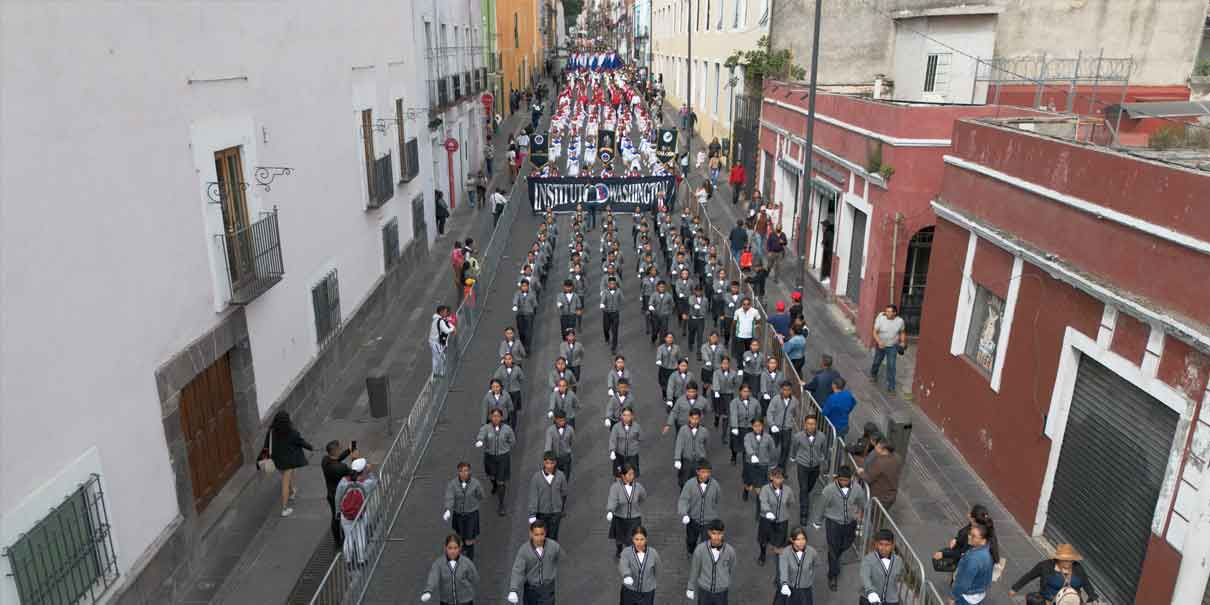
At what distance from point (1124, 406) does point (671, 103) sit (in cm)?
5202

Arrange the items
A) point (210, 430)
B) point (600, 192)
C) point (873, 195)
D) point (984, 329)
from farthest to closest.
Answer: point (600, 192) → point (873, 195) → point (984, 329) → point (210, 430)

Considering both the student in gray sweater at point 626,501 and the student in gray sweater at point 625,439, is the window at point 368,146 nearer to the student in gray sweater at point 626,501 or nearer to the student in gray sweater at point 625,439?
the student in gray sweater at point 625,439

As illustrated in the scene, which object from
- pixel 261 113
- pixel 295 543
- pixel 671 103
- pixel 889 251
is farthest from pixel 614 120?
pixel 295 543

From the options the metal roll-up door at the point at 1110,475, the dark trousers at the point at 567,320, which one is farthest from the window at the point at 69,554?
the metal roll-up door at the point at 1110,475

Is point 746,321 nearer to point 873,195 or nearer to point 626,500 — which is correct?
point 873,195

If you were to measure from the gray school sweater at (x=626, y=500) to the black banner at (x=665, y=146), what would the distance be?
2390 cm

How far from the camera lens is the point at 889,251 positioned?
1544 cm

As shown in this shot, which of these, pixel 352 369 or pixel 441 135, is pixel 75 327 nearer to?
pixel 352 369

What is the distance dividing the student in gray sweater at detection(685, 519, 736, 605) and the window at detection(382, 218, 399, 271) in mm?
12209

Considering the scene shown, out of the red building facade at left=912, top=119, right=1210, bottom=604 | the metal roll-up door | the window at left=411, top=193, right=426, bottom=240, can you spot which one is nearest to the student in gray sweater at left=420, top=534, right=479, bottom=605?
the red building facade at left=912, top=119, right=1210, bottom=604

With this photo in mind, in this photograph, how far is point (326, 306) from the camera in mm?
13945

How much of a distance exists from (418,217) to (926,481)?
48.4 ft

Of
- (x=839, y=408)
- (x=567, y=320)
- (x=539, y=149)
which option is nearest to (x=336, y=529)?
(x=839, y=408)

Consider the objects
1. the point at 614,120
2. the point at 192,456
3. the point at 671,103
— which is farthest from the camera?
the point at 671,103
